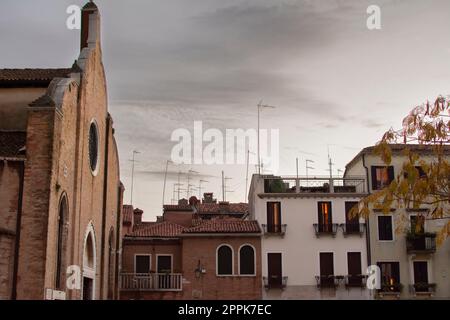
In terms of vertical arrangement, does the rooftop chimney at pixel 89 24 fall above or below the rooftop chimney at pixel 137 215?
above

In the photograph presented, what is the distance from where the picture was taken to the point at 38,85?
25594 millimetres

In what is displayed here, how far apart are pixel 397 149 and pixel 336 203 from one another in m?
4.51

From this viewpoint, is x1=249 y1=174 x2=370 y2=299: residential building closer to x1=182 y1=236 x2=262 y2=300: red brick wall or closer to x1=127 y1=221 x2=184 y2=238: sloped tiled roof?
x1=182 y1=236 x2=262 y2=300: red brick wall

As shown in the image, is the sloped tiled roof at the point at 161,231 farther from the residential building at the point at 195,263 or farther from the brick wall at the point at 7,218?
the brick wall at the point at 7,218

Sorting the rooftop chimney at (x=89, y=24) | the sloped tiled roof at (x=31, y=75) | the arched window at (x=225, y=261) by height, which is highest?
the rooftop chimney at (x=89, y=24)

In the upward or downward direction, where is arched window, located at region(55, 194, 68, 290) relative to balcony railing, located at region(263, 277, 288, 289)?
upward

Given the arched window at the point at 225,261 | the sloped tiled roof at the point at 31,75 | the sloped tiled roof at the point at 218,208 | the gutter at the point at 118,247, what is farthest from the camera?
the sloped tiled roof at the point at 218,208

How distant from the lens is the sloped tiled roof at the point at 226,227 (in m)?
35.5

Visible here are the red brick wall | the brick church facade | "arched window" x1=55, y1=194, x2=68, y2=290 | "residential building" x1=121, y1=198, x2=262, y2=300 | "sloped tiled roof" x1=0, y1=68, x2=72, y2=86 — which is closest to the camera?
the brick church facade

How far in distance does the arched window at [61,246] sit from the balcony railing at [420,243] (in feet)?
68.4

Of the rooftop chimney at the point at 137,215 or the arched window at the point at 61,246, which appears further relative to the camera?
the rooftop chimney at the point at 137,215

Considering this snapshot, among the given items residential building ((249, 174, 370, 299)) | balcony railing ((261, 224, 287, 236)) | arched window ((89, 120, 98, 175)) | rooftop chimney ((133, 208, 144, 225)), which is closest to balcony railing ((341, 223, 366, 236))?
residential building ((249, 174, 370, 299))

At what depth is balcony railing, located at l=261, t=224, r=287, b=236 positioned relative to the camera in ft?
119

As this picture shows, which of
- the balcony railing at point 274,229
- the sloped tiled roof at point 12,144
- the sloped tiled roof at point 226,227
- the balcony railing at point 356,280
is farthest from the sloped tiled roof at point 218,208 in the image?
the sloped tiled roof at point 12,144
